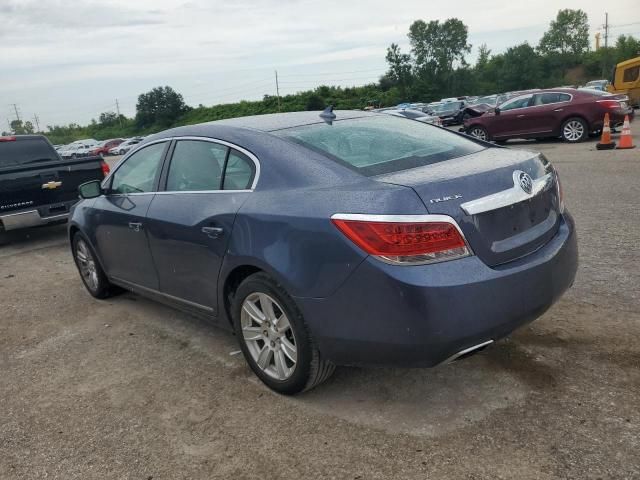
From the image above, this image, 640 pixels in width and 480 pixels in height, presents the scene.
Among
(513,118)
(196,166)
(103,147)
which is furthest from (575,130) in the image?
(103,147)

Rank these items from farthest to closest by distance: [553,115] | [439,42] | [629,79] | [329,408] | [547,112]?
[439,42]
[629,79]
[547,112]
[553,115]
[329,408]

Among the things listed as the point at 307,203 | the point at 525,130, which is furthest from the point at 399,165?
the point at 525,130

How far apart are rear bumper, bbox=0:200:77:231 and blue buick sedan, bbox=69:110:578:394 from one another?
170 inches

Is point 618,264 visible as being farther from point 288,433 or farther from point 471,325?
point 288,433

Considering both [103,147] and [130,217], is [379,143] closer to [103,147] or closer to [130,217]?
[130,217]

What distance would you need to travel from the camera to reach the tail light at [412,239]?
8.49 feet

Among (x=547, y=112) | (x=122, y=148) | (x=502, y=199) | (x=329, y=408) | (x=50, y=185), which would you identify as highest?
(x=502, y=199)

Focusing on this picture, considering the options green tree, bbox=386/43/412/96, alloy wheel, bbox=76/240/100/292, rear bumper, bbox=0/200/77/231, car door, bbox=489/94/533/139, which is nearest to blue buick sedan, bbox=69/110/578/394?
alloy wheel, bbox=76/240/100/292

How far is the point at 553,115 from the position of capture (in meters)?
15.7

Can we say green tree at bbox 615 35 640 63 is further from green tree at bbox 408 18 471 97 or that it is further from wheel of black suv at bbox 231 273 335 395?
wheel of black suv at bbox 231 273 335 395

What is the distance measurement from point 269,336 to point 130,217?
5.65 feet

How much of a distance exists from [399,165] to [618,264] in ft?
9.31

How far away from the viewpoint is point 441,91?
94.4 meters

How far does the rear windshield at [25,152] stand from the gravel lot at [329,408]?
5270mm
